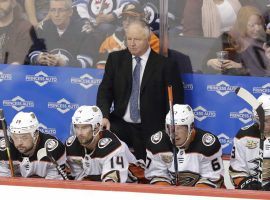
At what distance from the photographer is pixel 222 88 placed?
6773 millimetres

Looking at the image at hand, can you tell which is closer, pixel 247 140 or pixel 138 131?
pixel 247 140

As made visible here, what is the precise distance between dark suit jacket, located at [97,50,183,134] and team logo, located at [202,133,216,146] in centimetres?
35

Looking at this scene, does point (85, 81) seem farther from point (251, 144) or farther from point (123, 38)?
point (251, 144)

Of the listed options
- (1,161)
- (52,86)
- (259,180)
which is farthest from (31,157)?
(259,180)

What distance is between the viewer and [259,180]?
6043 millimetres

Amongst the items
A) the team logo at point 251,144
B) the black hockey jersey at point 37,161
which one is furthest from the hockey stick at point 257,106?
the black hockey jersey at point 37,161

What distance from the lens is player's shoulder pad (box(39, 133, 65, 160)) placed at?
647 cm

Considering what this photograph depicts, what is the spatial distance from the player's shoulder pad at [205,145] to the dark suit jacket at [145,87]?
1.17ft

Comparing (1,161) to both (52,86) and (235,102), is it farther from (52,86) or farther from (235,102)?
(235,102)

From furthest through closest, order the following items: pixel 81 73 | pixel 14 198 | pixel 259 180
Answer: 1. pixel 81 73
2. pixel 259 180
3. pixel 14 198

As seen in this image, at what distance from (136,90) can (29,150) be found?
0.85m

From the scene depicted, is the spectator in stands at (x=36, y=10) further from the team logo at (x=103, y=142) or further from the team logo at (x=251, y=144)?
the team logo at (x=251, y=144)

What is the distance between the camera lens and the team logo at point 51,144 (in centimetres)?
648

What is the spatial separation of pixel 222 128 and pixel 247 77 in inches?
15.5
